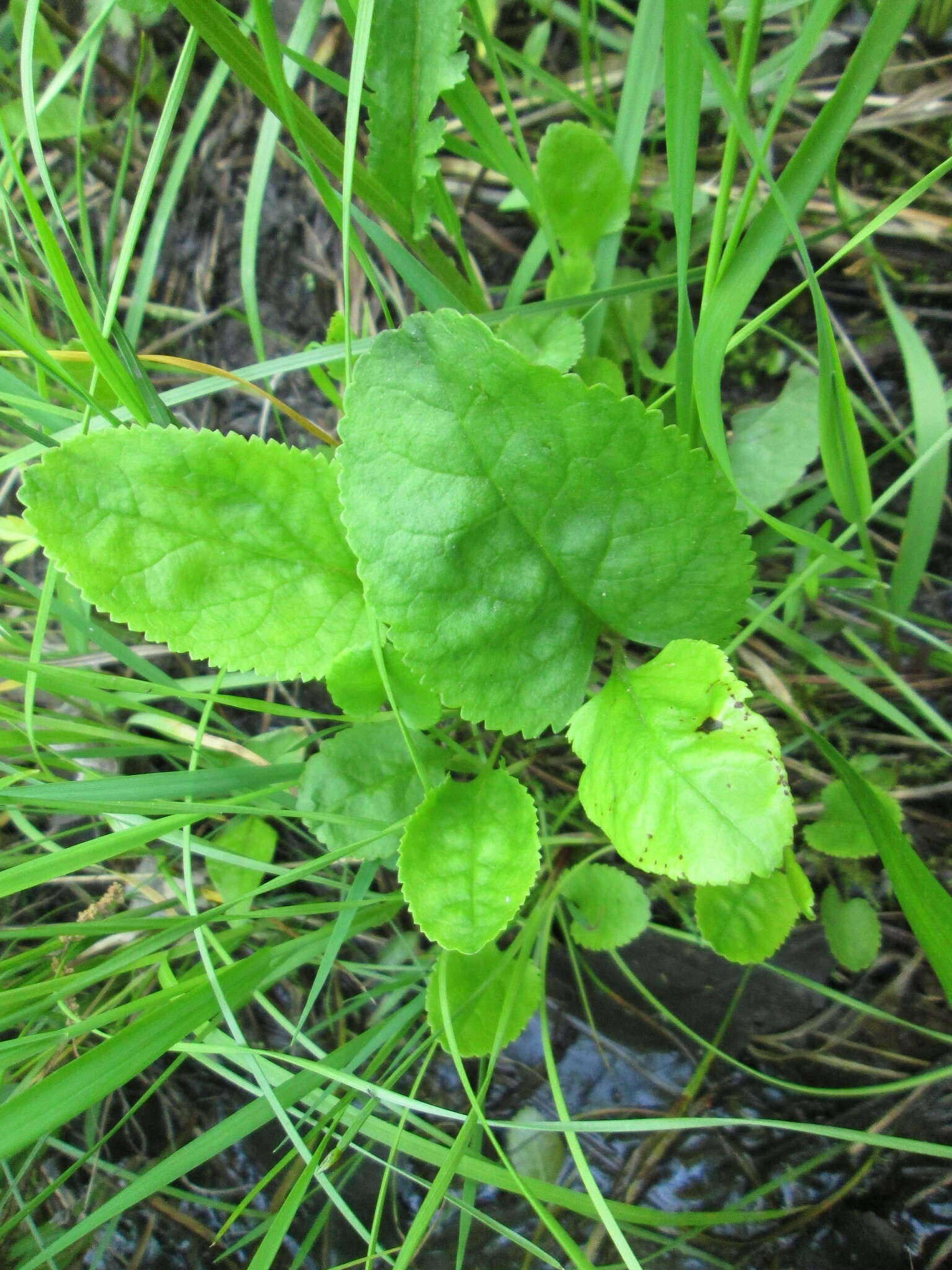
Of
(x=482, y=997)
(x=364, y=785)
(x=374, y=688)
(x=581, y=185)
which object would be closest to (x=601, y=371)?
(x=581, y=185)

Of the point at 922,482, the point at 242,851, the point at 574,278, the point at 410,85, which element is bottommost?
the point at 242,851

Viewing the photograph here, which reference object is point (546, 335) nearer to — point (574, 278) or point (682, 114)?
point (574, 278)

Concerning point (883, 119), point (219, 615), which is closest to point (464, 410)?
point (219, 615)

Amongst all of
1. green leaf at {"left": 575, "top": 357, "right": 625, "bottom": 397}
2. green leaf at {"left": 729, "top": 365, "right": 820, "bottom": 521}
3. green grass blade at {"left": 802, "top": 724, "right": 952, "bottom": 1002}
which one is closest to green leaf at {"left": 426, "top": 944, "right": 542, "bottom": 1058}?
green grass blade at {"left": 802, "top": 724, "right": 952, "bottom": 1002}

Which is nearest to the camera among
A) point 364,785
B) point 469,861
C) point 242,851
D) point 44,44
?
point 469,861

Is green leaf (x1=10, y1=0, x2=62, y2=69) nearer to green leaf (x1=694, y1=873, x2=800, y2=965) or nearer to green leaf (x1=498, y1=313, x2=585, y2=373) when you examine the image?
green leaf (x1=498, y1=313, x2=585, y2=373)

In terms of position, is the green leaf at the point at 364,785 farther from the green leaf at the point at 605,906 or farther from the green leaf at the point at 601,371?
the green leaf at the point at 601,371

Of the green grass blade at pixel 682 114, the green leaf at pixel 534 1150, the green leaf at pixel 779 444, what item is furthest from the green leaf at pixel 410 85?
the green leaf at pixel 534 1150
